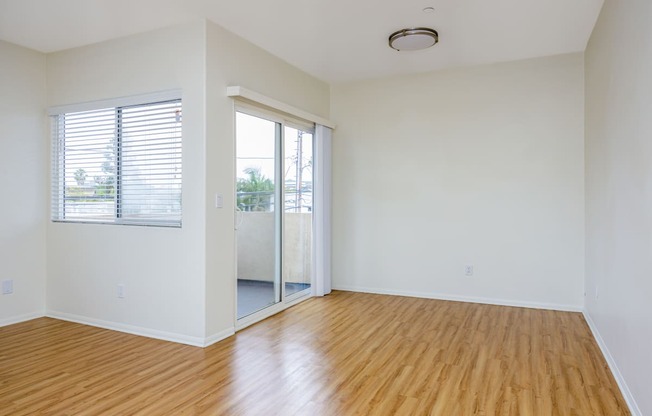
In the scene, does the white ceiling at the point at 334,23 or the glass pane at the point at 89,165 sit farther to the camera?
the glass pane at the point at 89,165

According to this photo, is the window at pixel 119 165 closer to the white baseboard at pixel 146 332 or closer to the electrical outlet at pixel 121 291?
the electrical outlet at pixel 121 291

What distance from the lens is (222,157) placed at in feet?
12.3

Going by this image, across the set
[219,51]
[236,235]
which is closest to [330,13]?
[219,51]

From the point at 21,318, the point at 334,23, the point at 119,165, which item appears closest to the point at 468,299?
the point at 334,23

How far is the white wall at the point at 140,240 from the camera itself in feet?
11.8

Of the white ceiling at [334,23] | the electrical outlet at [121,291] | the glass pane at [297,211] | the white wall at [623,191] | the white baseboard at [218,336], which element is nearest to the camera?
the white wall at [623,191]

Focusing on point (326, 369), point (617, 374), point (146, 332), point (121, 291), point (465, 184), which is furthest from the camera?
point (465, 184)

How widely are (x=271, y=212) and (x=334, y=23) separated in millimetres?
1924

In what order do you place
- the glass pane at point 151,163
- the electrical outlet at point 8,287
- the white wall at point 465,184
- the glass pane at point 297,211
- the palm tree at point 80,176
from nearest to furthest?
1. the glass pane at point 151,163
2. the electrical outlet at point 8,287
3. the palm tree at point 80,176
4. the white wall at point 465,184
5. the glass pane at point 297,211

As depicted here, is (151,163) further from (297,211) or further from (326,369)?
(326,369)

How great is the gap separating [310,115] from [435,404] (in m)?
3.34

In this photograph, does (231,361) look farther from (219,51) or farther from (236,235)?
(219,51)

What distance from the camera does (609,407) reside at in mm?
2518

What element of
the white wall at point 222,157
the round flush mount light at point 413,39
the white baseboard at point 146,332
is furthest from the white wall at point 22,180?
Answer: the round flush mount light at point 413,39
